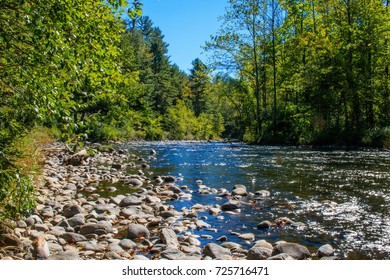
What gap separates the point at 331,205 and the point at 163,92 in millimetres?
46759

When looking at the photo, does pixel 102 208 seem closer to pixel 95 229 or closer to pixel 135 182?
pixel 95 229

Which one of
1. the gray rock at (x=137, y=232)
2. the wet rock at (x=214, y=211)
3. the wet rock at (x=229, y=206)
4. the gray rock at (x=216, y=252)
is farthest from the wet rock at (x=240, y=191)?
the gray rock at (x=216, y=252)

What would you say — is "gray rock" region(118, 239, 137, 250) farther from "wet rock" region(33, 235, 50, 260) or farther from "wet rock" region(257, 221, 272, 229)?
"wet rock" region(257, 221, 272, 229)

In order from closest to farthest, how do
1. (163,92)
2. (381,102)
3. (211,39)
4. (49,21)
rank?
1. (49,21)
2. (381,102)
3. (211,39)
4. (163,92)

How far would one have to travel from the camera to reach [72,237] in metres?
5.49

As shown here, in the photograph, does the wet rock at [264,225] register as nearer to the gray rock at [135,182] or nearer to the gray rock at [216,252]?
the gray rock at [216,252]

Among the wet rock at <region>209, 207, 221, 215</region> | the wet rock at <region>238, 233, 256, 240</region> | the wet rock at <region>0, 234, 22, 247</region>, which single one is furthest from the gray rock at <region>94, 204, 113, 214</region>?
the wet rock at <region>238, 233, 256, 240</region>

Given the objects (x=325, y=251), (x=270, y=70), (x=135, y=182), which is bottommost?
(x=325, y=251)

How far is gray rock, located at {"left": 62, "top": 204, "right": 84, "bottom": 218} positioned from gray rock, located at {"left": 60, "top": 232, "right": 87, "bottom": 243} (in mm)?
1412

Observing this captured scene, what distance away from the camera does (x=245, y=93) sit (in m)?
43.6

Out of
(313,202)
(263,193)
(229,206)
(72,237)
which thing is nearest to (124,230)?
(72,237)

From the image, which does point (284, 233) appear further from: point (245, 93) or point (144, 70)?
point (144, 70)

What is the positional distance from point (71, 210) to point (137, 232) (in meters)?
1.87
